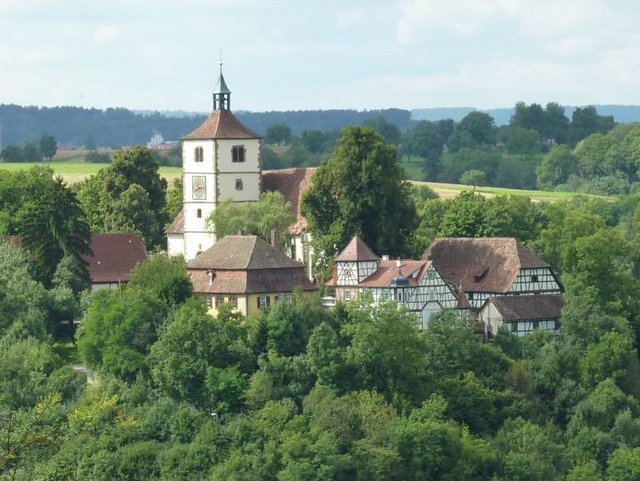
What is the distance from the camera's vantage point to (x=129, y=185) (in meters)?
93.6

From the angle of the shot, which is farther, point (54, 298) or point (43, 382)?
point (54, 298)

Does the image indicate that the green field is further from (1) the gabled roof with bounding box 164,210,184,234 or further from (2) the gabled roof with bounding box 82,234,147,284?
(2) the gabled roof with bounding box 82,234,147,284

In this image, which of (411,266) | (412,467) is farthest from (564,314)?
(412,467)

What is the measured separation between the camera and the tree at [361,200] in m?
76.6

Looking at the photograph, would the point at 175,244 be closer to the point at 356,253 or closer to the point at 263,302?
the point at 263,302

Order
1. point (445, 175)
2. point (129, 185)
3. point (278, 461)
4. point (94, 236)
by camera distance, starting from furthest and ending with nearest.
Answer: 1. point (445, 175)
2. point (129, 185)
3. point (94, 236)
4. point (278, 461)

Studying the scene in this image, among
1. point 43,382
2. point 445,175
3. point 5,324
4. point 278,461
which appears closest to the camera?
point 278,461

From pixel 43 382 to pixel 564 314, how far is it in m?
19.5

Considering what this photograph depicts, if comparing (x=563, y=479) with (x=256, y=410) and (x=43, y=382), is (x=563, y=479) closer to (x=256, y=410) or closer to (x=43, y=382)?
(x=256, y=410)

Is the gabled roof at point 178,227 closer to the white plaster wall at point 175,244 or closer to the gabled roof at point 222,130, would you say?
the white plaster wall at point 175,244

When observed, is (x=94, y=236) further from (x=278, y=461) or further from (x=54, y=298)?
(x=278, y=461)

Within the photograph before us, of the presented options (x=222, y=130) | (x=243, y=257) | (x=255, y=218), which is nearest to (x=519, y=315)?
(x=243, y=257)

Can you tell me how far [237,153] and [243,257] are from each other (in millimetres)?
9892

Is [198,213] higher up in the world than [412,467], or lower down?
higher up
